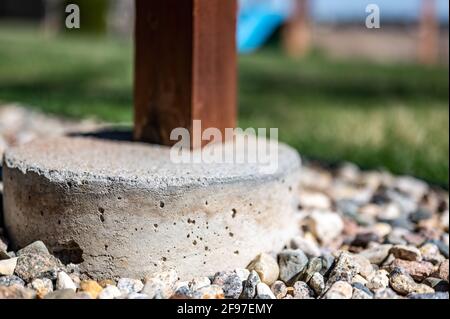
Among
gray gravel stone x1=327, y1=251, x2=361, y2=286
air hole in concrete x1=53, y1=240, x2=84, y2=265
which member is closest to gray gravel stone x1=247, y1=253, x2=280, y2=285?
gray gravel stone x1=327, y1=251, x2=361, y2=286

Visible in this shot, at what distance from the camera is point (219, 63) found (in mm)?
2918

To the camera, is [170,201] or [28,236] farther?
[28,236]

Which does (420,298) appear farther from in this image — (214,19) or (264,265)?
(214,19)

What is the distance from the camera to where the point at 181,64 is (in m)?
2.79

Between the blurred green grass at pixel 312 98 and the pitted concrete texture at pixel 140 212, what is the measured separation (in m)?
2.01

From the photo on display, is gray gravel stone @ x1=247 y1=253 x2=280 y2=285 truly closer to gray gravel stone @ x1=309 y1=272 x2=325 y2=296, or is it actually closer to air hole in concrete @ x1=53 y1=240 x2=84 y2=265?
gray gravel stone @ x1=309 y1=272 x2=325 y2=296

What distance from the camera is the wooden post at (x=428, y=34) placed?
11.4 m

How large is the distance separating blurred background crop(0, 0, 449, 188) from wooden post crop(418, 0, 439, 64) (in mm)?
18

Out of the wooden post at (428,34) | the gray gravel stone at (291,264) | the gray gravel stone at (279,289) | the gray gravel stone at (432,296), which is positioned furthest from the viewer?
the wooden post at (428,34)

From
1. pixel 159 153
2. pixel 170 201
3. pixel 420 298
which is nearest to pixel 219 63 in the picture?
pixel 159 153

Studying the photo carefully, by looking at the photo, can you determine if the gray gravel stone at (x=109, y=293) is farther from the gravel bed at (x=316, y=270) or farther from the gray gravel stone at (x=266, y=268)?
the gray gravel stone at (x=266, y=268)

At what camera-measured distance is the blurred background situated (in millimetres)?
4809

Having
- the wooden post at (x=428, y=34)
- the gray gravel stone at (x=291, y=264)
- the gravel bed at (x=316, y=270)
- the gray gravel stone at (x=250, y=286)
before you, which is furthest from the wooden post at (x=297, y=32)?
the gray gravel stone at (x=250, y=286)
